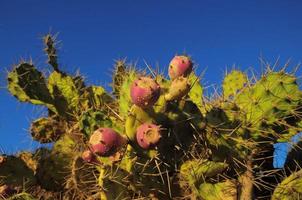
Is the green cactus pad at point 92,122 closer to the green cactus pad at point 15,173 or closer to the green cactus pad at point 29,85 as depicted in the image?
the green cactus pad at point 15,173

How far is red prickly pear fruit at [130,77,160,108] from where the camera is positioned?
2.56 meters

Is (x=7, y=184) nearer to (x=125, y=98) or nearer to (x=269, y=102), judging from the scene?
(x=125, y=98)

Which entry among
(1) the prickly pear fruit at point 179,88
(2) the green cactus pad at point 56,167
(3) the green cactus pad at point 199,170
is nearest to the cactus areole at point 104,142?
(1) the prickly pear fruit at point 179,88

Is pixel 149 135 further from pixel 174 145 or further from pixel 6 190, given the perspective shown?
pixel 6 190

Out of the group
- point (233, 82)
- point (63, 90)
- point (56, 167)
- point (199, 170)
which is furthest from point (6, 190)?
point (233, 82)

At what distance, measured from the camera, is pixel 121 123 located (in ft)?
9.72

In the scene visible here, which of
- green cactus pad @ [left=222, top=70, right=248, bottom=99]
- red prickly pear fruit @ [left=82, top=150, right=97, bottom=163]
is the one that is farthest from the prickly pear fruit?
green cactus pad @ [left=222, top=70, right=248, bottom=99]

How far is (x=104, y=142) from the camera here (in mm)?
2477

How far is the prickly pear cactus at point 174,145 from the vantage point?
9.04 feet

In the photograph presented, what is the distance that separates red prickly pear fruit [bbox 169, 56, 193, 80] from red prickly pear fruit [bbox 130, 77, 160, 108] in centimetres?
43

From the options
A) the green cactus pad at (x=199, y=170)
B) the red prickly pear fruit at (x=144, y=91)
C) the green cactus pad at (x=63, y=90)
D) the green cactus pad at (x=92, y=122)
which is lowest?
the green cactus pad at (x=199, y=170)

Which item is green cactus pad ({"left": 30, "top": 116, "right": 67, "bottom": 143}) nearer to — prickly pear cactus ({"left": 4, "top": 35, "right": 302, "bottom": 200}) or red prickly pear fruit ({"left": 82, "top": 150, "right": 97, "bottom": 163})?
prickly pear cactus ({"left": 4, "top": 35, "right": 302, "bottom": 200})

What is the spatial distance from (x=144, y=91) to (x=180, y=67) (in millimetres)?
507

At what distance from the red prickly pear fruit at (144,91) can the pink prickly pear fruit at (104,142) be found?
0.21 meters
